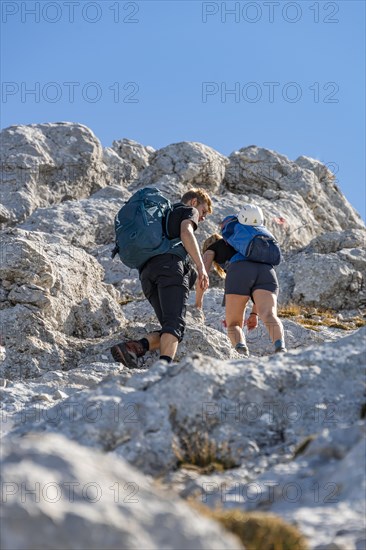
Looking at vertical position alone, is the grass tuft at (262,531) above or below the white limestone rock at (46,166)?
below

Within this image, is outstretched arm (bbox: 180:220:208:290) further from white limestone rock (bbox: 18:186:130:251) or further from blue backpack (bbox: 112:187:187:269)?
white limestone rock (bbox: 18:186:130:251)

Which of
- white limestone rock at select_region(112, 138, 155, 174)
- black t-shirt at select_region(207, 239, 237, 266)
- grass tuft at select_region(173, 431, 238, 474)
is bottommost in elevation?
grass tuft at select_region(173, 431, 238, 474)

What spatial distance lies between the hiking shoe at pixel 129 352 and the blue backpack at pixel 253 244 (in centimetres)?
192

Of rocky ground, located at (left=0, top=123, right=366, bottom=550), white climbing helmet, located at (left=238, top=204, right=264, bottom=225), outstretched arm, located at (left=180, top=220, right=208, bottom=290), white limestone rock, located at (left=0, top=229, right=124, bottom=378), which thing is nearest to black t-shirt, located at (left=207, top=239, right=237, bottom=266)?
white climbing helmet, located at (left=238, top=204, right=264, bottom=225)

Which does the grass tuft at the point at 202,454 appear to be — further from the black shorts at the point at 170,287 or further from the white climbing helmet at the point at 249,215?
the white climbing helmet at the point at 249,215

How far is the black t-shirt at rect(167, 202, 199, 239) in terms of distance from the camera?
10.8 metres

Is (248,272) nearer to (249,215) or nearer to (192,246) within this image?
(249,215)

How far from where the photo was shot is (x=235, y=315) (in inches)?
451

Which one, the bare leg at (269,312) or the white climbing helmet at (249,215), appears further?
the white climbing helmet at (249,215)

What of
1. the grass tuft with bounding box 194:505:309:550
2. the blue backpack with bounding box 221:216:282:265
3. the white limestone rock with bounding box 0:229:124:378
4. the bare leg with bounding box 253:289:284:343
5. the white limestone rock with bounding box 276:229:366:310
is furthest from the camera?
the white limestone rock with bounding box 276:229:366:310

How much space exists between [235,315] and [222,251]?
1.10 metres

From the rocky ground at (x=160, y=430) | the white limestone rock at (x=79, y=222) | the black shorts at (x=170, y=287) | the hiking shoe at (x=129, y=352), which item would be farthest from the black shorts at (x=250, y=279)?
the white limestone rock at (x=79, y=222)

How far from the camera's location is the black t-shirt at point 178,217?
424 inches

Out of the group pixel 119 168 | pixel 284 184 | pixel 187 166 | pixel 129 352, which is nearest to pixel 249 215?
pixel 129 352
